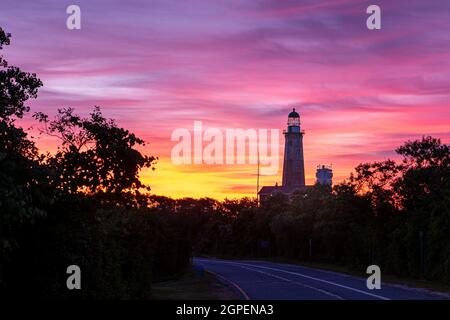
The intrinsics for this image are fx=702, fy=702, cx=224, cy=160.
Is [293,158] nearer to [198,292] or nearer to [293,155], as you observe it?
[293,155]

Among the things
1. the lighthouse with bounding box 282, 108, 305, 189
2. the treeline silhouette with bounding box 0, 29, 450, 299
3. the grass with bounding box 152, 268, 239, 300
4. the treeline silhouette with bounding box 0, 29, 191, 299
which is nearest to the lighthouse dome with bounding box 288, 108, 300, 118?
the lighthouse with bounding box 282, 108, 305, 189

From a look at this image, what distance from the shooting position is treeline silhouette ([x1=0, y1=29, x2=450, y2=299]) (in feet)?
54.0

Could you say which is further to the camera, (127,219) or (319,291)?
(319,291)

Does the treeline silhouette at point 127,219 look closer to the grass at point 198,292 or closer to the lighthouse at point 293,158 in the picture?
the grass at point 198,292

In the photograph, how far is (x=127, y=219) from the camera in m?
25.7

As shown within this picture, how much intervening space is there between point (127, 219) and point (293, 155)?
95.6 metres

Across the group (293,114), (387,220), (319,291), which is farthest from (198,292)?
(293,114)

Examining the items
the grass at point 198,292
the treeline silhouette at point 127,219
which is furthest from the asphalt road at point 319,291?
the treeline silhouette at point 127,219

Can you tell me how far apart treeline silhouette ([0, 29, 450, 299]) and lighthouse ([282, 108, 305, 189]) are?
3601 cm

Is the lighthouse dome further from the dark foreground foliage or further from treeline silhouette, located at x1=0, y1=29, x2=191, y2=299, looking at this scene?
treeline silhouette, located at x1=0, y1=29, x2=191, y2=299
